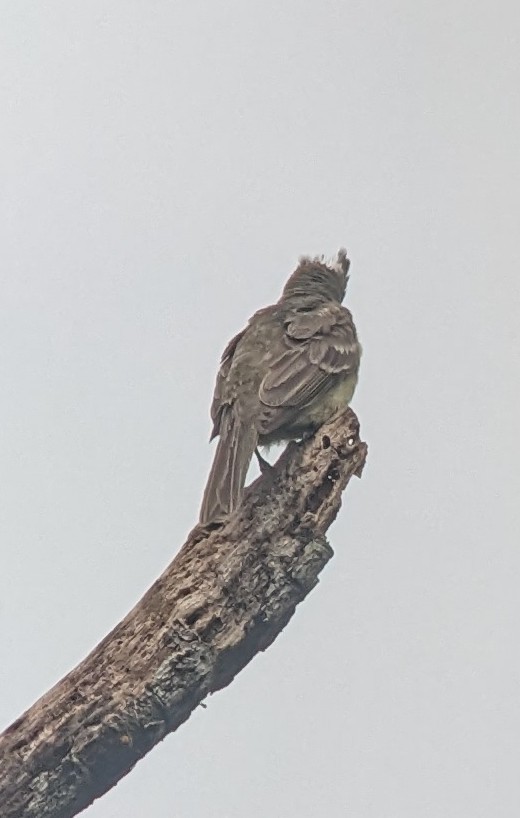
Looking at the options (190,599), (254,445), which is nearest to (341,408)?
(254,445)

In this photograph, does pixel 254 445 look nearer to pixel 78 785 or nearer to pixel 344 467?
pixel 344 467

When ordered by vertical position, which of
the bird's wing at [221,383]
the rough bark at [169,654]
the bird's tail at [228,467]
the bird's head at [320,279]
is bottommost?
the rough bark at [169,654]

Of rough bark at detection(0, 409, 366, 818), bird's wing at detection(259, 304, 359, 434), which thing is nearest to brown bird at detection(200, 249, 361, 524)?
bird's wing at detection(259, 304, 359, 434)

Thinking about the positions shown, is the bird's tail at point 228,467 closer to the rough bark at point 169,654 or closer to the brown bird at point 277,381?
the brown bird at point 277,381

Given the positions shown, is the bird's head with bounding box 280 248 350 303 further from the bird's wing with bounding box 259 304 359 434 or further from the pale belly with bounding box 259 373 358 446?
the pale belly with bounding box 259 373 358 446

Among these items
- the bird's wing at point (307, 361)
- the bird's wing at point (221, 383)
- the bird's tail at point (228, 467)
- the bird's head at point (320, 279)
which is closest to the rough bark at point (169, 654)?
the bird's tail at point (228, 467)

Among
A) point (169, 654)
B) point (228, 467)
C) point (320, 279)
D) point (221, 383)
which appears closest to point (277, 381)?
point (221, 383)

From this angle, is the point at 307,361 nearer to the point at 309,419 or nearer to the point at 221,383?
the point at 309,419
